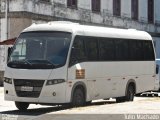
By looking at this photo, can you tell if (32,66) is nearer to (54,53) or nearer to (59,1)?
(54,53)

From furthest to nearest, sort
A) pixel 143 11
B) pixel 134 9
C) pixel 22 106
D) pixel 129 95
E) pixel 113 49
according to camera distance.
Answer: pixel 143 11 → pixel 134 9 → pixel 129 95 → pixel 113 49 → pixel 22 106

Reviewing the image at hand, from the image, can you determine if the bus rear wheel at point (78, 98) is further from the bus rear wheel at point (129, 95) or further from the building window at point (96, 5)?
the building window at point (96, 5)

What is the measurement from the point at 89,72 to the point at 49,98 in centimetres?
227

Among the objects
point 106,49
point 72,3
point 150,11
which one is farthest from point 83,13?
point 106,49

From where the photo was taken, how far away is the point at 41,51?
711 inches

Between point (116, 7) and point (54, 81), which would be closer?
point (54, 81)

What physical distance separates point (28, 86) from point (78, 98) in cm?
181

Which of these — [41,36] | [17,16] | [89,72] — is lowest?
[89,72]

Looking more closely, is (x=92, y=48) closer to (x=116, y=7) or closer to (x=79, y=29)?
(x=79, y=29)

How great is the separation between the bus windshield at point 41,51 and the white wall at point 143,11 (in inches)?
1371

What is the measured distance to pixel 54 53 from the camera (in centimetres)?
1791

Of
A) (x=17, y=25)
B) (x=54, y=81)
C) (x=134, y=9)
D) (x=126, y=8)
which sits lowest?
(x=54, y=81)

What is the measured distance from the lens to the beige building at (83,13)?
121 feet

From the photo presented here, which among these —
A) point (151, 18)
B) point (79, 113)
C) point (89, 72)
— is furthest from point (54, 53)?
point (151, 18)
